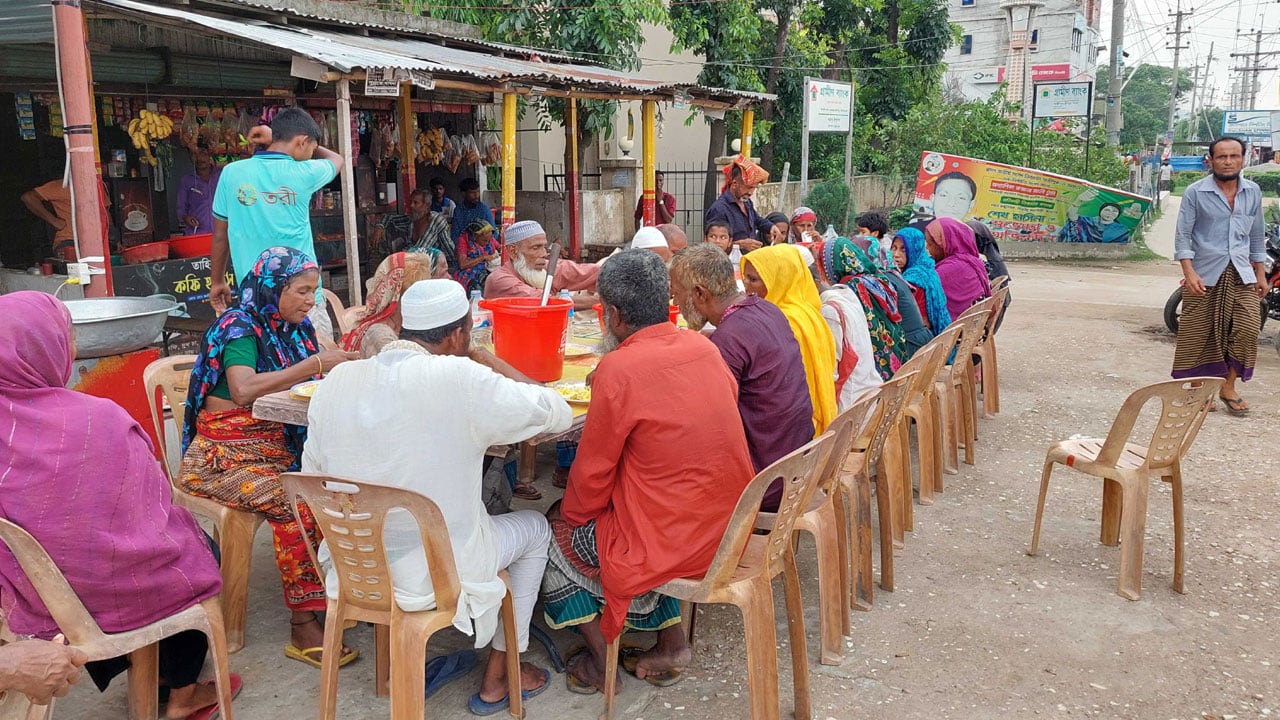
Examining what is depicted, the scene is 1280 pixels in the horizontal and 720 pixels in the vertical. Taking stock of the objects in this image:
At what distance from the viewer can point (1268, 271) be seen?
9102mm

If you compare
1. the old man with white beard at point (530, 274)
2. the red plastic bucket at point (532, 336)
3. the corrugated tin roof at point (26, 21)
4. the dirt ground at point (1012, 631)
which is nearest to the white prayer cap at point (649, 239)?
the old man with white beard at point (530, 274)

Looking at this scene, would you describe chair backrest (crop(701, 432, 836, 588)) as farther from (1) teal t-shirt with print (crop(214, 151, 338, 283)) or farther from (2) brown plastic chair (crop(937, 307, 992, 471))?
(1) teal t-shirt with print (crop(214, 151, 338, 283))

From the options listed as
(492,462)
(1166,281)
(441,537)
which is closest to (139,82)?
(492,462)

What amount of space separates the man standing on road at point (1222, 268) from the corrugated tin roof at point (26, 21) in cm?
750

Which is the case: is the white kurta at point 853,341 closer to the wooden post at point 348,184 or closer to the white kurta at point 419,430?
the white kurta at point 419,430

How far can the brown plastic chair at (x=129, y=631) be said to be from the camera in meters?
2.34

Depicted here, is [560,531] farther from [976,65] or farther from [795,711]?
[976,65]

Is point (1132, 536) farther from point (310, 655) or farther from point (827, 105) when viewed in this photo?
point (827, 105)

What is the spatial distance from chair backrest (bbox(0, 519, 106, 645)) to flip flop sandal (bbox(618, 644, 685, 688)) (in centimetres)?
163

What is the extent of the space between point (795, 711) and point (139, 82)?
821 cm

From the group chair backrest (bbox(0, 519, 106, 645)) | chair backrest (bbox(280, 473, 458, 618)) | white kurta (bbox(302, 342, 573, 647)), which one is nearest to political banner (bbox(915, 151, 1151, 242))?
white kurta (bbox(302, 342, 573, 647))

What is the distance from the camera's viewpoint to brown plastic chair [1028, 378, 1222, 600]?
3.85m

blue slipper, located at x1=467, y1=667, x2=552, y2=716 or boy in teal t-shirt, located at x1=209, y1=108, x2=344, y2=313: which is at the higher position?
boy in teal t-shirt, located at x1=209, y1=108, x2=344, y2=313

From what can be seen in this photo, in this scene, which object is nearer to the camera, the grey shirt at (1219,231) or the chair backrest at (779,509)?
the chair backrest at (779,509)
